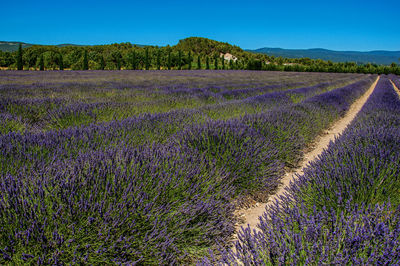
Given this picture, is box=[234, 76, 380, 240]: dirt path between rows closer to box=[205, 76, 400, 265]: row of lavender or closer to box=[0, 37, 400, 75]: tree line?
box=[205, 76, 400, 265]: row of lavender

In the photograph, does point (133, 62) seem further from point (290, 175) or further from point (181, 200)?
point (181, 200)

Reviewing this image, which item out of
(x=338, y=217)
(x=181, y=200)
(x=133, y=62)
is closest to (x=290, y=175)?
(x=338, y=217)

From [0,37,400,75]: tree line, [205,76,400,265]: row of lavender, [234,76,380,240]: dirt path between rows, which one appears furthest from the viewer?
[0,37,400,75]: tree line

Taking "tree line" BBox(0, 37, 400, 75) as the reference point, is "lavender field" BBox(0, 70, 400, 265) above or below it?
below

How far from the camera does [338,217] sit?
1646mm

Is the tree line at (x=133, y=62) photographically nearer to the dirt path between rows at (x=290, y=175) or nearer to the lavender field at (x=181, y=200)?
the dirt path between rows at (x=290, y=175)

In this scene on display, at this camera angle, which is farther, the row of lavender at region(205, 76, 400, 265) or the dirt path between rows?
the dirt path between rows

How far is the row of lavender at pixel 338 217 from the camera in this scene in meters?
1.08

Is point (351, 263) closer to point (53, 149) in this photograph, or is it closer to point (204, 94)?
point (53, 149)

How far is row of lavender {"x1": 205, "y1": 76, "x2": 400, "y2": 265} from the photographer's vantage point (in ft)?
3.53

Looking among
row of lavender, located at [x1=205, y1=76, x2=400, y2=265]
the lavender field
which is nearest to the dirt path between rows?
the lavender field

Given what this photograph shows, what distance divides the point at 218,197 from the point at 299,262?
96 centimetres

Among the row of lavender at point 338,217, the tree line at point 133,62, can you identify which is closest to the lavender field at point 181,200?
the row of lavender at point 338,217

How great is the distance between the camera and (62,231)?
121 cm
